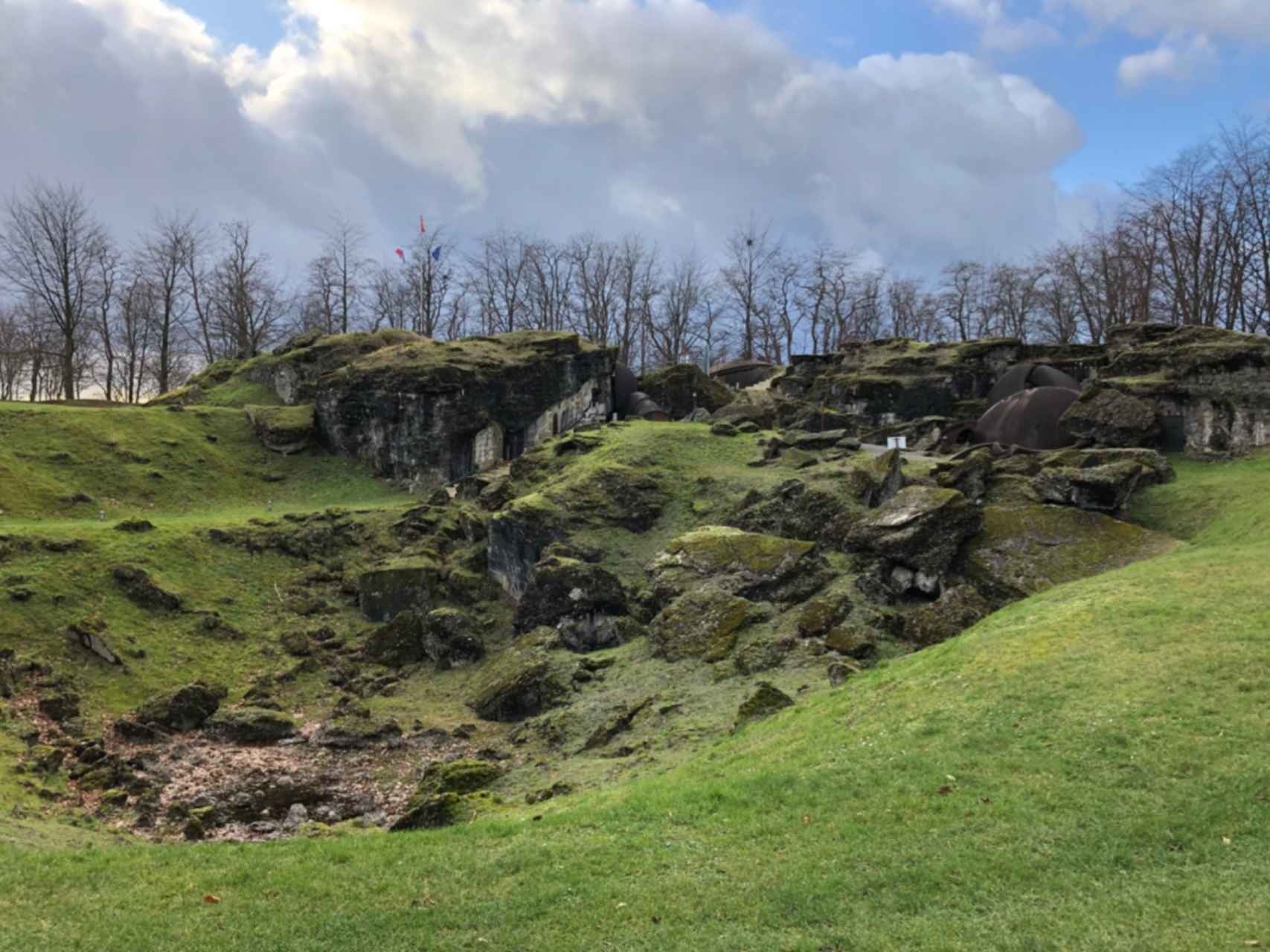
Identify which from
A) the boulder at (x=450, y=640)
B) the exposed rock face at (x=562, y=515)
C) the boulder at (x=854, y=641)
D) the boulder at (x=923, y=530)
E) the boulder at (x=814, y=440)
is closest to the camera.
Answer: the boulder at (x=854, y=641)

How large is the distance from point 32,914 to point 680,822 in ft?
22.1

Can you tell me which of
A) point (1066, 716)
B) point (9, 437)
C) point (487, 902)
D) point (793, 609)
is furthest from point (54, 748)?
point (9, 437)

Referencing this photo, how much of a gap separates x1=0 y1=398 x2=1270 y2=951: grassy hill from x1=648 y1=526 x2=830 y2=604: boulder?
648 centimetres

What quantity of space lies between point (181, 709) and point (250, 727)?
5.67ft

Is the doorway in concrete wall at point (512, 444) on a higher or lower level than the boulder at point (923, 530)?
higher

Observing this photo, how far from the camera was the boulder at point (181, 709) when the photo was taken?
64.6 ft

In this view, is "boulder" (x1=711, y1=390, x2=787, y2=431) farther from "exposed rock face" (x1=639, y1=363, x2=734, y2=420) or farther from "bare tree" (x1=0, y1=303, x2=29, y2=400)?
"bare tree" (x1=0, y1=303, x2=29, y2=400)

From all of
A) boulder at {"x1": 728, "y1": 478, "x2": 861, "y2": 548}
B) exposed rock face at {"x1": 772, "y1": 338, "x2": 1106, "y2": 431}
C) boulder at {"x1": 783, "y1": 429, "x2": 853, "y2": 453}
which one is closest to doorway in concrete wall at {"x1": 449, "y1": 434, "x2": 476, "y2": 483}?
boulder at {"x1": 783, "y1": 429, "x2": 853, "y2": 453}

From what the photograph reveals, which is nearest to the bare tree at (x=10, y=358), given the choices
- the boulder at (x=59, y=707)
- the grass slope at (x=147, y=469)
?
the grass slope at (x=147, y=469)

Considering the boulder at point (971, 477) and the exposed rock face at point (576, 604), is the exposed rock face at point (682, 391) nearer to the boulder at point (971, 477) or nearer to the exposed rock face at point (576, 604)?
the boulder at point (971, 477)

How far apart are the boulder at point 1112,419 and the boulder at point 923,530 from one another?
38.0ft

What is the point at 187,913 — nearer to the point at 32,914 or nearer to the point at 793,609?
the point at 32,914

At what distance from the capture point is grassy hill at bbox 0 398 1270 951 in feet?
25.3

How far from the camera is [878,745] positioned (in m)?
11.4
